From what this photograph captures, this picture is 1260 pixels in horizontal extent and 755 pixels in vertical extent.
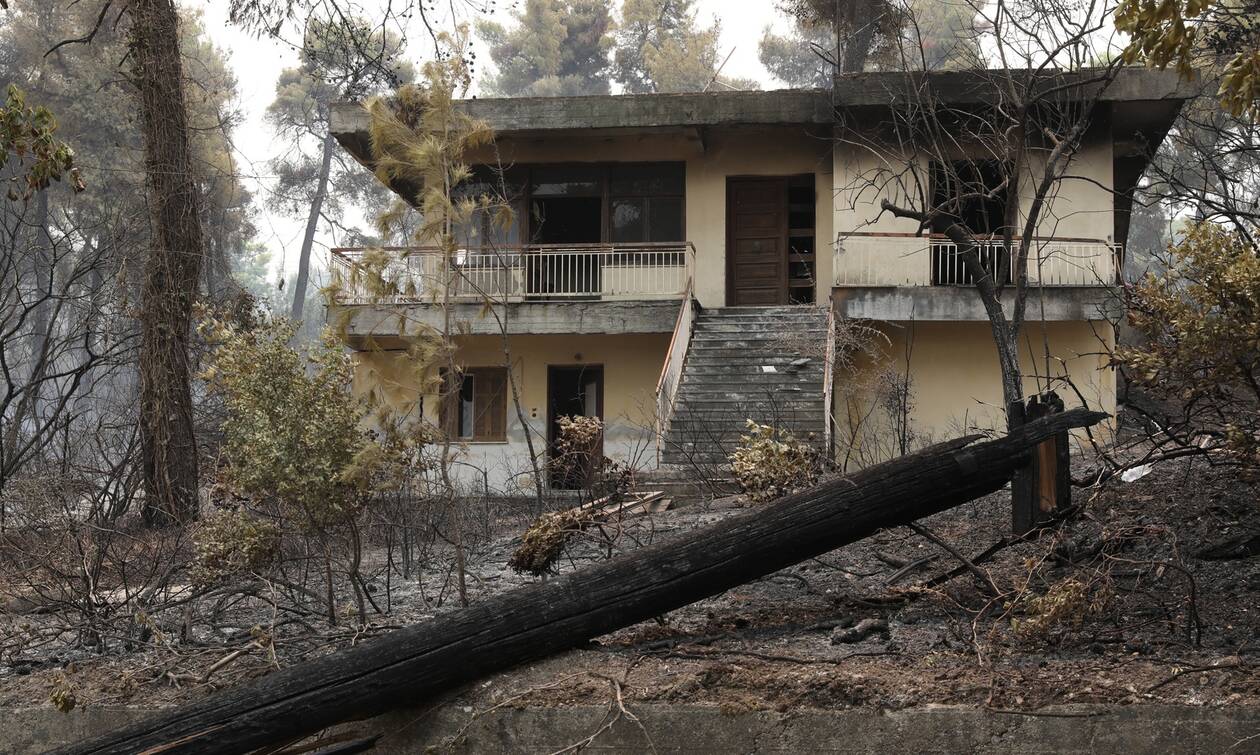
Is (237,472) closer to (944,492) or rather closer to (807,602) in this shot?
(807,602)

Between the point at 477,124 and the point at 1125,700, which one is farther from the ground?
the point at 477,124

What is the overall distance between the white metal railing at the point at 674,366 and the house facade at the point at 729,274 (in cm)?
8

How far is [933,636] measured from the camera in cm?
647

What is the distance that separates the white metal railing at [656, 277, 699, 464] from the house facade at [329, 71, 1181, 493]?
0.27 feet

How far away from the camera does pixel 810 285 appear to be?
19.6 metres

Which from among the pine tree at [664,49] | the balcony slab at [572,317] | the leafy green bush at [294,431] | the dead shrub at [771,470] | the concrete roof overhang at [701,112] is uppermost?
the pine tree at [664,49]

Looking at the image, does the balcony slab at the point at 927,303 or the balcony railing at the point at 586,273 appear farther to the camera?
the balcony railing at the point at 586,273

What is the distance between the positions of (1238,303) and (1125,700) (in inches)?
89.9

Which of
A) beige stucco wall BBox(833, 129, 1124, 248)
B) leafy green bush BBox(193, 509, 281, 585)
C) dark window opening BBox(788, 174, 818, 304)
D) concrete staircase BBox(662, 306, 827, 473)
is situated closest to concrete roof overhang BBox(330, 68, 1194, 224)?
beige stucco wall BBox(833, 129, 1124, 248)

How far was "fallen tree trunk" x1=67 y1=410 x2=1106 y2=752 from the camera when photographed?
5.81 metres

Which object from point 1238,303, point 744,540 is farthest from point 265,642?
point 1238,303

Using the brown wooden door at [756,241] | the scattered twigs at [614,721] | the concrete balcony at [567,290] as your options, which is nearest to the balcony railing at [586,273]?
the concrete balcony at [567,290]

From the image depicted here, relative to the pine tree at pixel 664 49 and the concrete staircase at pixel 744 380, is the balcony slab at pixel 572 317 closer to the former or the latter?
the concrete staircase at pixel 744 380

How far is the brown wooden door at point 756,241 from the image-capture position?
19.6m
